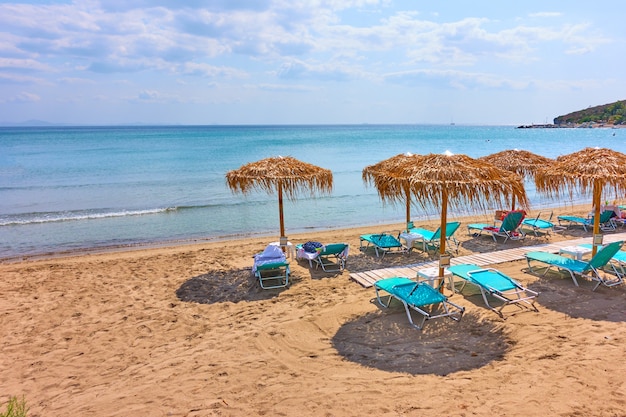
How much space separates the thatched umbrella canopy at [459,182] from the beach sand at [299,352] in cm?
167

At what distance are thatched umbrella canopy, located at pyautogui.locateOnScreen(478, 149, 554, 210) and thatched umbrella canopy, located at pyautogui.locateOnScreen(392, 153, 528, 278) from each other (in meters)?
4.95

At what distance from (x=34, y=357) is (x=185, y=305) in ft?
6.91

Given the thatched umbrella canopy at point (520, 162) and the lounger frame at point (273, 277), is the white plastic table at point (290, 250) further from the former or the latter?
the thatched umbrella canopy at point (520, 162)

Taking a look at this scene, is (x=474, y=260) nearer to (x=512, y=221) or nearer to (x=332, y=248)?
(x=512, y=221)

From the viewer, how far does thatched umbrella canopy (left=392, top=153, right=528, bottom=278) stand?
5371mm

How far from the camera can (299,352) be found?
192 inches

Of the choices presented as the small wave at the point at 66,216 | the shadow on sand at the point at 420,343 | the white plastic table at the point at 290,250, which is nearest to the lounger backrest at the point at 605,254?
the shadow on sand at the point at 420,343

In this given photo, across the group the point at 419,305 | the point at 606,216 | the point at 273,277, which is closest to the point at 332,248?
the point at 273,277

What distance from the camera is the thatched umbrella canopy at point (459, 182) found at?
17.6 ft

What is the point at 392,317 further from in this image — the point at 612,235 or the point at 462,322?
the point at 612,235

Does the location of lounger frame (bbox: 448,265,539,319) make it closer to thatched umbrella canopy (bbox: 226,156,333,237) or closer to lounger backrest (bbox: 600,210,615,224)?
thatched umbrella canopy (bbox: 226,156,333,237)

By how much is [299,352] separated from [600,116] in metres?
147

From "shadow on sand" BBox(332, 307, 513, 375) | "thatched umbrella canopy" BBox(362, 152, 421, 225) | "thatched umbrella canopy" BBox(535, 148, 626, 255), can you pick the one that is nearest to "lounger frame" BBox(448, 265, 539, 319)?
"shadow on sand" BBox(332, 307, 513, 375)

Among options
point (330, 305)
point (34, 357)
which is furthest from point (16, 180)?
point (330, 305)
